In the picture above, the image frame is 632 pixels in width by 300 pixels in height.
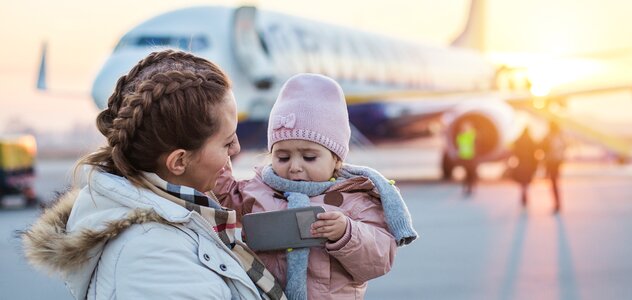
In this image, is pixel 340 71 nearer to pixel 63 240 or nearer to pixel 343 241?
pixel 343 241

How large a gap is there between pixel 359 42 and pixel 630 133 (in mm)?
65183

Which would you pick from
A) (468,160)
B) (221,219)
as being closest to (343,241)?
(221,219)

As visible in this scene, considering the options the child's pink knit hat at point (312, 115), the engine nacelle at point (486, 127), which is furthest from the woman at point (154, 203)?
the engine nacelle at point (486, 127)

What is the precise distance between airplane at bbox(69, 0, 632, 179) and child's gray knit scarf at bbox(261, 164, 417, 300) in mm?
8336

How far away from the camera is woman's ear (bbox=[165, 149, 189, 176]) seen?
1.46 meters

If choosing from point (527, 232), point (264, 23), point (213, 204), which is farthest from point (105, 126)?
point (264, 23)

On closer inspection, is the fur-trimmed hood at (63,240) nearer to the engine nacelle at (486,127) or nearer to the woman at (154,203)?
the woman at (154,203)

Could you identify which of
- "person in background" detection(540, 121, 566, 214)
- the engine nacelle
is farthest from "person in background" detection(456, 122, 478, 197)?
"person in background" detection(540, 121, 566, 214)

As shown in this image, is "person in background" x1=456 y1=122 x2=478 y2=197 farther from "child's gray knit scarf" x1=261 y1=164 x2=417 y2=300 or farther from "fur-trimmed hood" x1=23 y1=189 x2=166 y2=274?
"fur-trimmed hood" x1=23 y1=189 x2=166 y2=274

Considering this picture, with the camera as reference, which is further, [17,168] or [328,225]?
[17,168]

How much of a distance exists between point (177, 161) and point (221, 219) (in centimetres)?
15

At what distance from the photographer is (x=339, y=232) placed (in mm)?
1750

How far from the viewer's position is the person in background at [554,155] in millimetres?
10937

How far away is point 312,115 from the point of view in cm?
199
